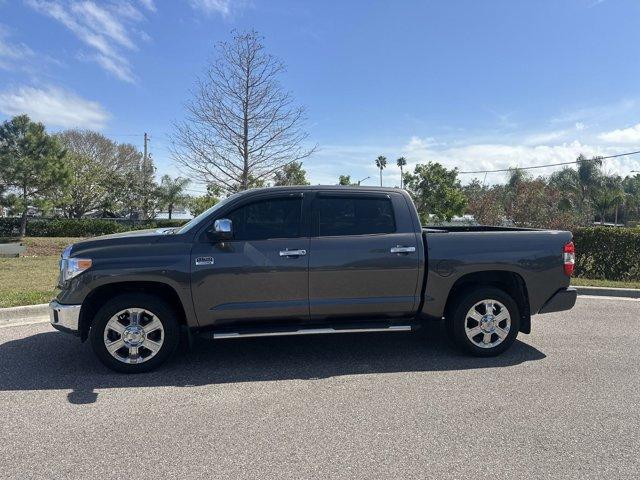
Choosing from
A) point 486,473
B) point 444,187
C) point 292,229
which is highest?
point 444,187

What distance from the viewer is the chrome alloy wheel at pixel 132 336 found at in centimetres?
461

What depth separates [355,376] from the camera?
15.2 feet

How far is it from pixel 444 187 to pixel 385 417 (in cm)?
2725

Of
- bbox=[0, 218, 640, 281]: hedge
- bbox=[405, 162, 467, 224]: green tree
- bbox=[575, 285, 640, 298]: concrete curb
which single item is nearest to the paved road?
bbox=[575, 285, 640, 298]: concrete curb

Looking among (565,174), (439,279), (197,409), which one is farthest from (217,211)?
(565,174)

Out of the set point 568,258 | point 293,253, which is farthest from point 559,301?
point 293,253

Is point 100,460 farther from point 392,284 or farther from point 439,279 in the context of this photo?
point 439,279

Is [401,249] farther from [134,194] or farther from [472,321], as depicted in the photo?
[134,194]

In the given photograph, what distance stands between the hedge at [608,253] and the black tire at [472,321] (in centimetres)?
713

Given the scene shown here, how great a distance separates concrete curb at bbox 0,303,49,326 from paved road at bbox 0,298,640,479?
1.10 metres

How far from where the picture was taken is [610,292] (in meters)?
9.02

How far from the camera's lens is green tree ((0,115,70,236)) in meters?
22.3

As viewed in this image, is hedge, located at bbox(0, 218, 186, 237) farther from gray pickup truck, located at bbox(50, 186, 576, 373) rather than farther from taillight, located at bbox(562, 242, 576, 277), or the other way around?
taillight, located at bbox(562, 242, 576, 277)

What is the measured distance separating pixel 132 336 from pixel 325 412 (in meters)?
2.09
